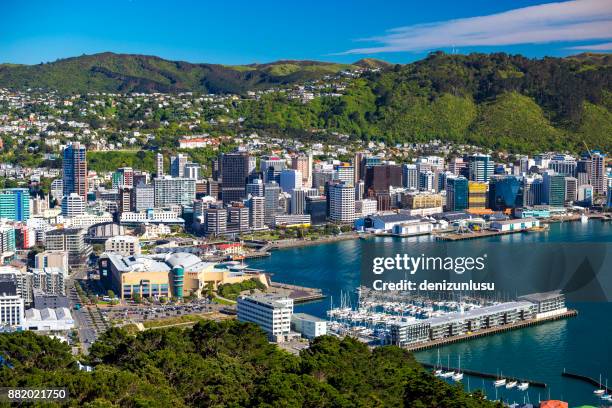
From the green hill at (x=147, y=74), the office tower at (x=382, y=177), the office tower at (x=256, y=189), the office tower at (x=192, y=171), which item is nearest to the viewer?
the office tower at (x=256, y=189)

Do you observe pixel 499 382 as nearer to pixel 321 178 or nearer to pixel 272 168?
pixel 272 168

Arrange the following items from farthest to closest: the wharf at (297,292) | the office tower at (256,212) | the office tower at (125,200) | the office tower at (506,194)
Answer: the office tower at (506,194) < the office tower at (125,200) < the office tower at (256,212) < the wharf at (297,292)

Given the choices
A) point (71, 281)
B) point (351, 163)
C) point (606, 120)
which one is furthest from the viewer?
point (606, 120)

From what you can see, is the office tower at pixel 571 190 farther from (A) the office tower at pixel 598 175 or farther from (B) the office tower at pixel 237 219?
(B) the office tower at pixel 237 219

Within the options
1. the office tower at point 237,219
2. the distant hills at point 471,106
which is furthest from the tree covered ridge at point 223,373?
the distant hills at point 471,106

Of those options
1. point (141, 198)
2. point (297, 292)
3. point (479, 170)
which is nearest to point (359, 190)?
point (479, 170)

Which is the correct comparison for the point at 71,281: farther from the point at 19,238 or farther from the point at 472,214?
the point at 472,214

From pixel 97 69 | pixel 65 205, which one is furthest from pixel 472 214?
pixel 97 69

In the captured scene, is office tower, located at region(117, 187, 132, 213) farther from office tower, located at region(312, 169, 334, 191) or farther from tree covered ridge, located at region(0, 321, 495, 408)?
tree covered ridge, located at region(0, 321, 495, 408)
